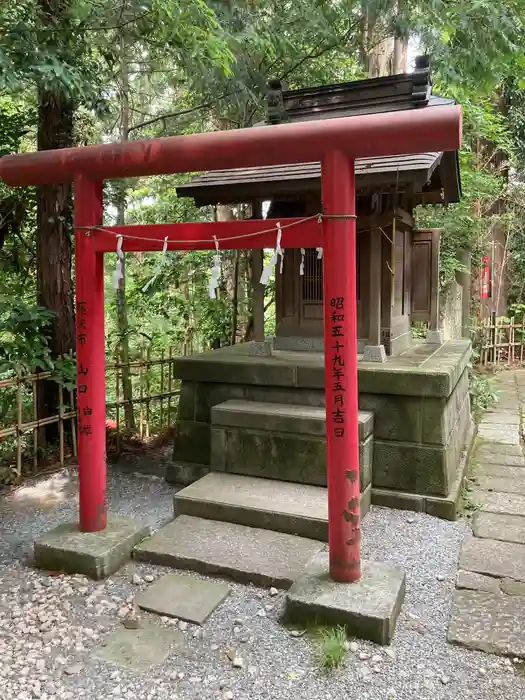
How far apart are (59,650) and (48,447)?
3.59 meters

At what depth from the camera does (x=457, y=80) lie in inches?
256

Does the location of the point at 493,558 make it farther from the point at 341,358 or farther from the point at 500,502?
the point at 341,358

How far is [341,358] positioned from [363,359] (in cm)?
234

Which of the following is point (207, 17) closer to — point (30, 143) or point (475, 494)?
point (475, 494)

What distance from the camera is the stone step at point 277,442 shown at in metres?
4.74

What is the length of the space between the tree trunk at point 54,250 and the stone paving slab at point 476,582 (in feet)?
15.1

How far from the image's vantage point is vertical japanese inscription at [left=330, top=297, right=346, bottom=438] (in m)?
3.24

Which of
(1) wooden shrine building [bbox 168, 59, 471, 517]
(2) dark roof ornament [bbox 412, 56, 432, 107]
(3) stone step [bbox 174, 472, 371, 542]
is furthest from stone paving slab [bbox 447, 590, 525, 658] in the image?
(2) dark roof ornament [bbox 412, 56, 432, 107]

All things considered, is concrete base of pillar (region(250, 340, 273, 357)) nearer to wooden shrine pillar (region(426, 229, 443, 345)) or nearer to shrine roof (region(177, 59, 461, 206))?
shrine roof (region(177, 59, 461, 206))

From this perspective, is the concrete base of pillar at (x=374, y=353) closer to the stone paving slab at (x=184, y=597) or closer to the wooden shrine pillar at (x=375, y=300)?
the wooden shrine pillar at (x=375, y=300)

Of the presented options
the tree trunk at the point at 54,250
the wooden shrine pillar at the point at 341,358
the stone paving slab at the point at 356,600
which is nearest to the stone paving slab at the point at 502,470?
the stone paving slab at the point at 356,600

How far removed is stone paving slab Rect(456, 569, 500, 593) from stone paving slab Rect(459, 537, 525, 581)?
65 mm

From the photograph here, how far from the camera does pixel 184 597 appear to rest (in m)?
3.43

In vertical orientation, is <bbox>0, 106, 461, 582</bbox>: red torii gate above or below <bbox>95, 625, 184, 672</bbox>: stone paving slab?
above
